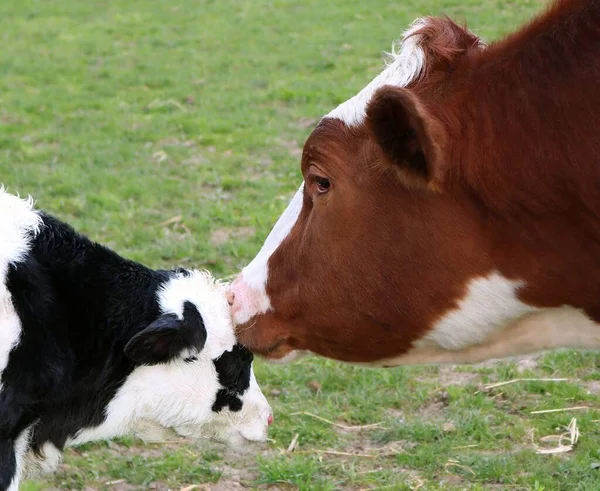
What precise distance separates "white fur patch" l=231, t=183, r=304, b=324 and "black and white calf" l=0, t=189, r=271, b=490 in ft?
0.78

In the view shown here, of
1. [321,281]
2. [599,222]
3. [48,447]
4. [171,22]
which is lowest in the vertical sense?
[48,447]

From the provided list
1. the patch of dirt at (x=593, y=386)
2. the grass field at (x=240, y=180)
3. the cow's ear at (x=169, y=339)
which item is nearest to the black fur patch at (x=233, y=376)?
the cow's ear at (x=169, y=339)

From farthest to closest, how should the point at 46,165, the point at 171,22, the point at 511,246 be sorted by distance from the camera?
1. the point at 171,22
2. the point at 46,165
3. the point at 511,246

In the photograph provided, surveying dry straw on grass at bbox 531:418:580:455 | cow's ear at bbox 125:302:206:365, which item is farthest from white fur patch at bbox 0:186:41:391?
dry straw on grass at bbox 531:418:580:455

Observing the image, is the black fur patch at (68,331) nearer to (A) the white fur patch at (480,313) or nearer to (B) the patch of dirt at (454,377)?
(A) the white fur patch at (480,313)

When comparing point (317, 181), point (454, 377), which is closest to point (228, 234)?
point (454, 377)

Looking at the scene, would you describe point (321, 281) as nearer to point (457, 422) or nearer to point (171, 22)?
point (457, 422)

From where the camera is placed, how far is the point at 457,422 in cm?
534

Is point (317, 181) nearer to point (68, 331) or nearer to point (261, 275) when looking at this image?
point (261, 275)

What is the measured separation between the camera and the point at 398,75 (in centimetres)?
335

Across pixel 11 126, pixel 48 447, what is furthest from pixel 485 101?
pixel 11 126

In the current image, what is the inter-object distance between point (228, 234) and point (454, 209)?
5.02 m

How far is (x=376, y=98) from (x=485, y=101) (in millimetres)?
412

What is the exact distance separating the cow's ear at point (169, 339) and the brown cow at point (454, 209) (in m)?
0.39
